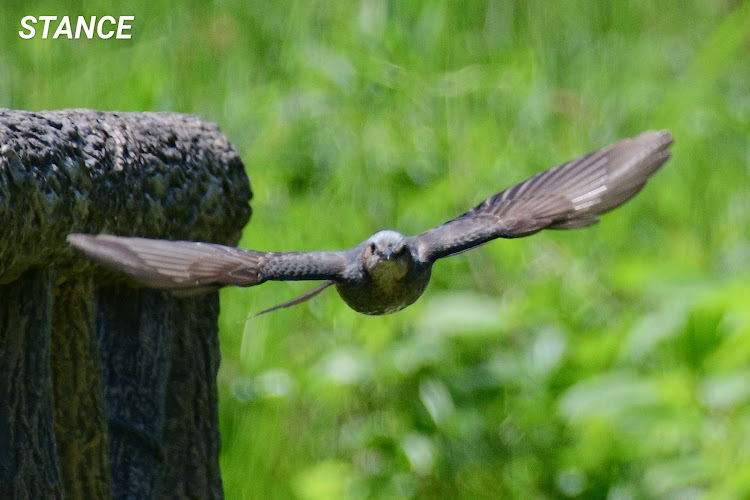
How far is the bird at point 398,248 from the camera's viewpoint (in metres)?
0.85

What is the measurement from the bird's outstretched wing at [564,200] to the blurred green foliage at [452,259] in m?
0.75

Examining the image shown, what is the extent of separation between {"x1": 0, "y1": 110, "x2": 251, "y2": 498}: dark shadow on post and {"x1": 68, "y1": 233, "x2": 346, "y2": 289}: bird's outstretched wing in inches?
2.9

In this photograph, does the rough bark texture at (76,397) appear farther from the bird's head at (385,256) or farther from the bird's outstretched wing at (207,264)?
the bird's head at (385,256)

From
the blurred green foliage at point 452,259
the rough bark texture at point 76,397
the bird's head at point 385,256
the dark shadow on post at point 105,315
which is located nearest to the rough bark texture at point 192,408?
the dark shadow on post at point 105,315

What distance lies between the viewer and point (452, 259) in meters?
2.12

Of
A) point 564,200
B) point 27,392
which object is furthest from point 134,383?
point 564,200

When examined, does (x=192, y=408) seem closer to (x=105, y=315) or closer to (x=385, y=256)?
(x=105, y=315)

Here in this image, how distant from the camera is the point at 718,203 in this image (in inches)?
89.7

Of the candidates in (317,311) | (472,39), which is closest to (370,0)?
(472,39)

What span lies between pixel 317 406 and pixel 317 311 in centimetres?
17

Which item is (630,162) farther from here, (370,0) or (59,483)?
(370,0)

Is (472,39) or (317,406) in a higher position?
(472,39)

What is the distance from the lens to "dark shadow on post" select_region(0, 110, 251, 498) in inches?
33.0

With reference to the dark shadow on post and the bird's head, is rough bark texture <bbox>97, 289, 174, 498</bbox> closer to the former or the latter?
the dark shadow on post
